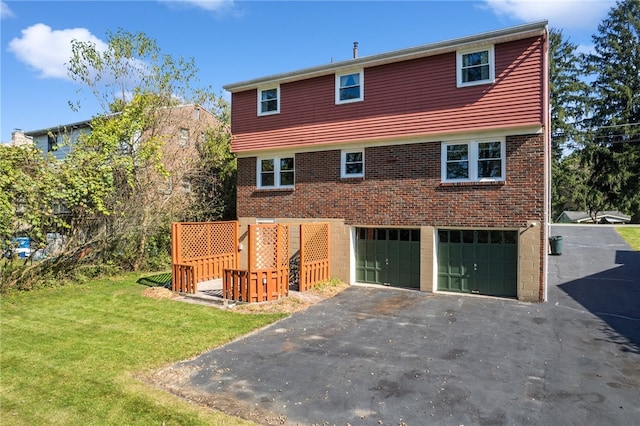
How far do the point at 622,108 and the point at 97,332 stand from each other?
4802 centimetres

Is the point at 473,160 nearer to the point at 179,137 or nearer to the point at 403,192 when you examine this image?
the point at 403,192

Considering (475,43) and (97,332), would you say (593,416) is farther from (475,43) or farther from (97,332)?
(475,43)

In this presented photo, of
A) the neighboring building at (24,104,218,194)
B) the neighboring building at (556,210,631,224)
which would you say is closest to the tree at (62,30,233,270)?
the neighboring building at (24,104,218,194)

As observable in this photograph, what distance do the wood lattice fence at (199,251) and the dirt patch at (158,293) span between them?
297 millimetres

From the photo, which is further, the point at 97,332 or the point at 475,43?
the point at 475,43

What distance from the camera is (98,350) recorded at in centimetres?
774

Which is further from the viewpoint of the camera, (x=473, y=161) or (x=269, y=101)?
(x=269, y=101)

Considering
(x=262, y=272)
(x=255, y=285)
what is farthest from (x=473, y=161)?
(x=255, y=285)

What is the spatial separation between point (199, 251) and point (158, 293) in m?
2.14

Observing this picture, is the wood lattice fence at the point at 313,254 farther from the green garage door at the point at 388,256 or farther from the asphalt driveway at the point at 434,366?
the asphalt driveway at the point at 434,366

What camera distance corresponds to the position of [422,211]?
43.9 ft

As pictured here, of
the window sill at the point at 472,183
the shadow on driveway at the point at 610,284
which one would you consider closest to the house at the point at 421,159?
the window sill at the point at 472,183

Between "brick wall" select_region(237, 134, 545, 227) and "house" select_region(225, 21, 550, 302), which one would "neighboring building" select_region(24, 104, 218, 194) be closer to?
"brick wall" select_region(237, 134, 545, 227)

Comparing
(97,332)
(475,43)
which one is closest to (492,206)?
(475,43)
